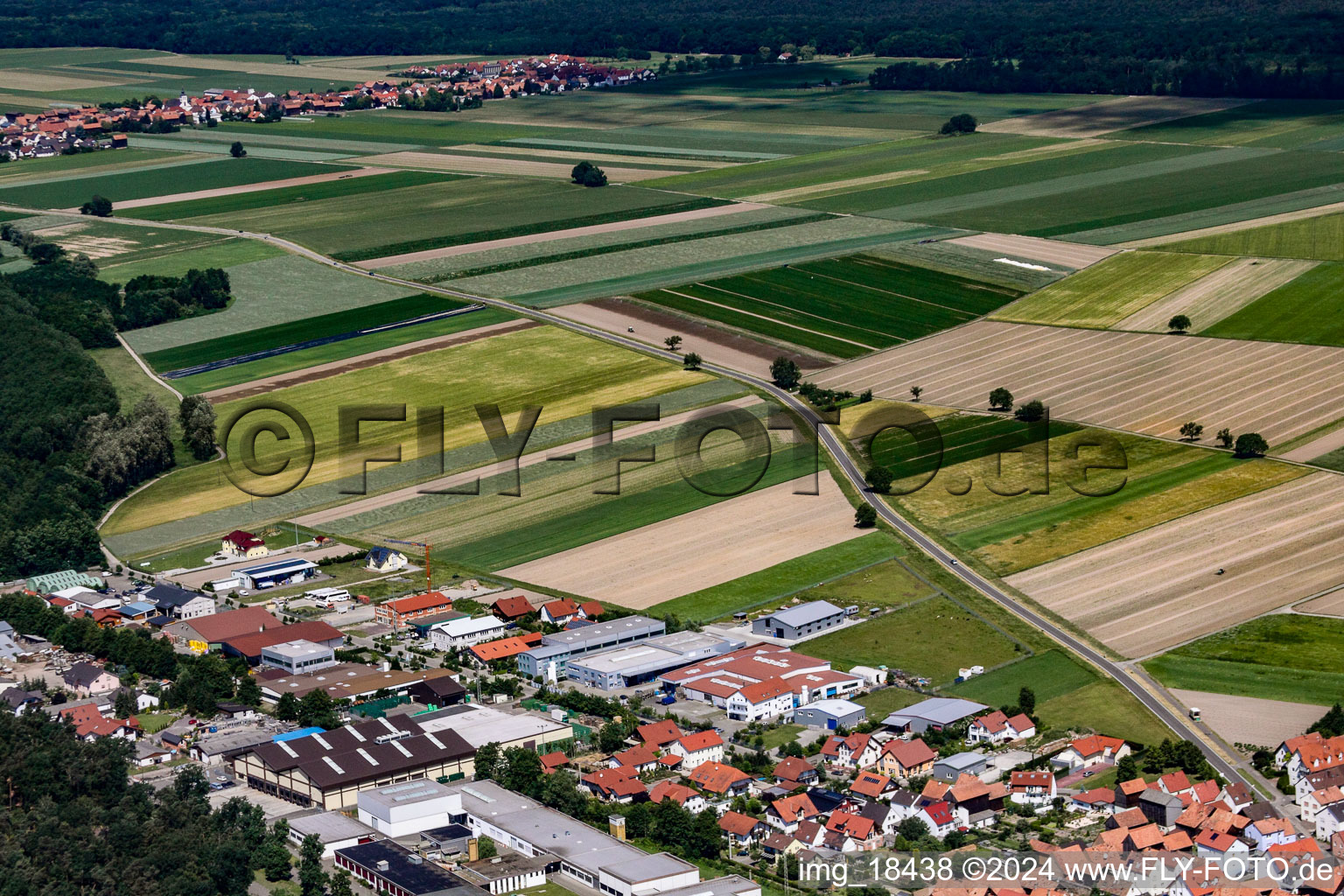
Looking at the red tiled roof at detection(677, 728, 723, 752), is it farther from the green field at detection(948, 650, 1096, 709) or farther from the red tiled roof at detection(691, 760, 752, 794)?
the green field at detection(948, 650, 1096, 709)

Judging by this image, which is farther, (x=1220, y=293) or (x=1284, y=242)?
(x=1284, y=242)

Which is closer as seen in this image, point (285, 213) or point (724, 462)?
point (724, 462)

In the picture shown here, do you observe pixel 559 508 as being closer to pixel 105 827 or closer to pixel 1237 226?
pixel 105 827

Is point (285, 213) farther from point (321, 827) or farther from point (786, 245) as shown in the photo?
point (321, 827)

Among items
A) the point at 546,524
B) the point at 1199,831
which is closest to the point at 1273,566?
the point at 1199,831

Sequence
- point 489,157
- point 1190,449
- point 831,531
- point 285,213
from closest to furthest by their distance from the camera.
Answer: point 831,531
point 1190,449
point 285,213
point 489,157

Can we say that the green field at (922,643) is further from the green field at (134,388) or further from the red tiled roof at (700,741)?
the green field at (134,388)

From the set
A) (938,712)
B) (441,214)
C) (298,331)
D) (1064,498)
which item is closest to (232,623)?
A: (938,712)

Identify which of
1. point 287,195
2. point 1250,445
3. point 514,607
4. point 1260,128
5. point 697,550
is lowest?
point 514,607
